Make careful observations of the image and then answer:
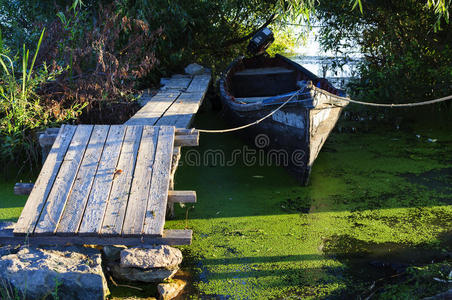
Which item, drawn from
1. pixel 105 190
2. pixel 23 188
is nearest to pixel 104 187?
pixel 105 190

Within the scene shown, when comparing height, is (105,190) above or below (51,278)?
above

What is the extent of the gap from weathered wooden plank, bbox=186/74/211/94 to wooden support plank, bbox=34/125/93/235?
2.52m

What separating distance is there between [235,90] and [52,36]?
3219 millimetres

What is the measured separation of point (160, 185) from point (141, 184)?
0.14 metres

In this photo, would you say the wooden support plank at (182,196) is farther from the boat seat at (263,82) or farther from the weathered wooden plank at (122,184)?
the boat seat at (263,82)

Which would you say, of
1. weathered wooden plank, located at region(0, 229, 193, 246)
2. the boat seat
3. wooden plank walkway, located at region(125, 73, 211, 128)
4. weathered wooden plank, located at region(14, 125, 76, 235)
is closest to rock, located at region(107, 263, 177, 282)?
weathered wooden plank, located at region(0, 229, 193, 246)

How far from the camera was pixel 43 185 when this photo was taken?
138 inches

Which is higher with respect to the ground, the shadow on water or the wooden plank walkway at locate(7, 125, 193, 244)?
the wooden plank walkway at locate(7, 125, 193, 244)

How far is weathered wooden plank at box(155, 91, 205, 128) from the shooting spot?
4.73 metres

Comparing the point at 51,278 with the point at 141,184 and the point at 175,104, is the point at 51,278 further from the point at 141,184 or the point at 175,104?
the point at 175,104

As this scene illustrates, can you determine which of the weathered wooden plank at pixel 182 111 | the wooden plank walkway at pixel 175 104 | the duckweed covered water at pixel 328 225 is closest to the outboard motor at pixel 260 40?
the wooden plank walkway at pixel 175 104

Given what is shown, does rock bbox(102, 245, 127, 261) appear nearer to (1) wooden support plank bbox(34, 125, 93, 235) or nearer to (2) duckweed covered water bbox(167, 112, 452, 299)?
(1) wooden support plank bbox(34, 125, 93, 235)

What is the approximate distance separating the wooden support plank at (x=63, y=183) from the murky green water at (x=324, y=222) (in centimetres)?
68

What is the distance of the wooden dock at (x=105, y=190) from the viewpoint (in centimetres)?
314
